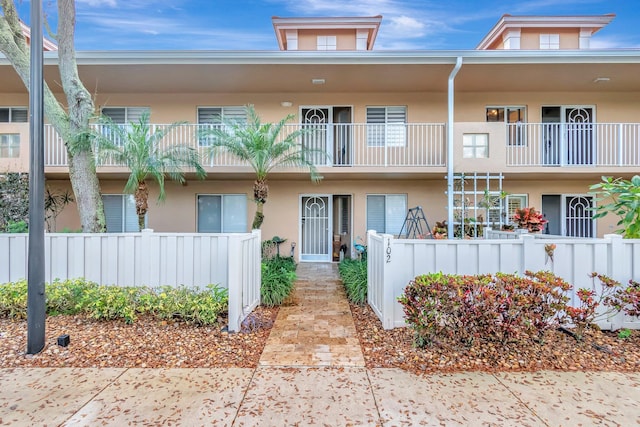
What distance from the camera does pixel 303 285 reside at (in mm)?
7391

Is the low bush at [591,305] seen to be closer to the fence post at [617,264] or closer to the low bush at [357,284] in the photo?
the fence post at [617,264]

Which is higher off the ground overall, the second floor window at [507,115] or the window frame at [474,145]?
the second floor window at [507,115]

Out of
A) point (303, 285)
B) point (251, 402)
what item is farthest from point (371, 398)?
point (303, 285)

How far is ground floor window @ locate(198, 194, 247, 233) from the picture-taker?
10453 millimetres

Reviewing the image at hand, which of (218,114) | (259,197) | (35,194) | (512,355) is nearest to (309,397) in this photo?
(512,355)

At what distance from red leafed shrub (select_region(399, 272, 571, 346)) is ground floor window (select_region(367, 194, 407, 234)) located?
6.45 meters

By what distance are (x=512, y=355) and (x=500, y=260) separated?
1.28m

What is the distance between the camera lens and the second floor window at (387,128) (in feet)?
33.4

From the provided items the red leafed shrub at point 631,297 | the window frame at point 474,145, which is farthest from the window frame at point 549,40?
the red leafed shrub at point 631,297

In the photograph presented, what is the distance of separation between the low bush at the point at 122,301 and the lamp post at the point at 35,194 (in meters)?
0.78

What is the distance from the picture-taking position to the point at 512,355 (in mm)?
3793

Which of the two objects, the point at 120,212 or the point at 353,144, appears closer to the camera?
the point at 353,144

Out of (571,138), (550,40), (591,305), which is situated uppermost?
(550,40)

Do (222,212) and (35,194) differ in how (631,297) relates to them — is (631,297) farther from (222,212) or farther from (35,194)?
(222,212)
